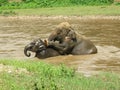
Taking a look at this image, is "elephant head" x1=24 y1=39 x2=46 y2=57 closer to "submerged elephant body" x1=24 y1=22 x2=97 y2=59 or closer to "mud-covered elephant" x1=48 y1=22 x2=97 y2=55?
"submerged elephant body" x1=24 y1=22 x2=97 y2=59

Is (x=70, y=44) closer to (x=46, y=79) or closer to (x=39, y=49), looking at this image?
(x=39, y=49)

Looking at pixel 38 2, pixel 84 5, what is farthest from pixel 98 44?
pixel 38 2

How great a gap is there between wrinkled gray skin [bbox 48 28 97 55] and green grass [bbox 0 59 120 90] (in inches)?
128

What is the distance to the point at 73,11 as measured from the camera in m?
29.5

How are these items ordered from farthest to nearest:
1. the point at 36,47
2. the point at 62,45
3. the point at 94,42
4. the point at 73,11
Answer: the point at 73,11
the point at 94,42
the point at 62,45
the point at 36,47

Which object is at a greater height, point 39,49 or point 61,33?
point 61,33

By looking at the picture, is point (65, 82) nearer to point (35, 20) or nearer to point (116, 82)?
point (116, 82)

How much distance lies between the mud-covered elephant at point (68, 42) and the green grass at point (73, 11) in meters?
13.4

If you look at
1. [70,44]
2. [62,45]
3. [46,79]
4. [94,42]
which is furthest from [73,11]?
[46,79]

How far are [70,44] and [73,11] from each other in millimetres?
15669

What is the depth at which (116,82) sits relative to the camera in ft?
29.9

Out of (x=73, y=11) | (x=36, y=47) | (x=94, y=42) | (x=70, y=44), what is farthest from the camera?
(x=73, y=11)

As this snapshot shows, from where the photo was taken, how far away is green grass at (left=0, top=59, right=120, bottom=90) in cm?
808

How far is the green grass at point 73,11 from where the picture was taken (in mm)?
28148
